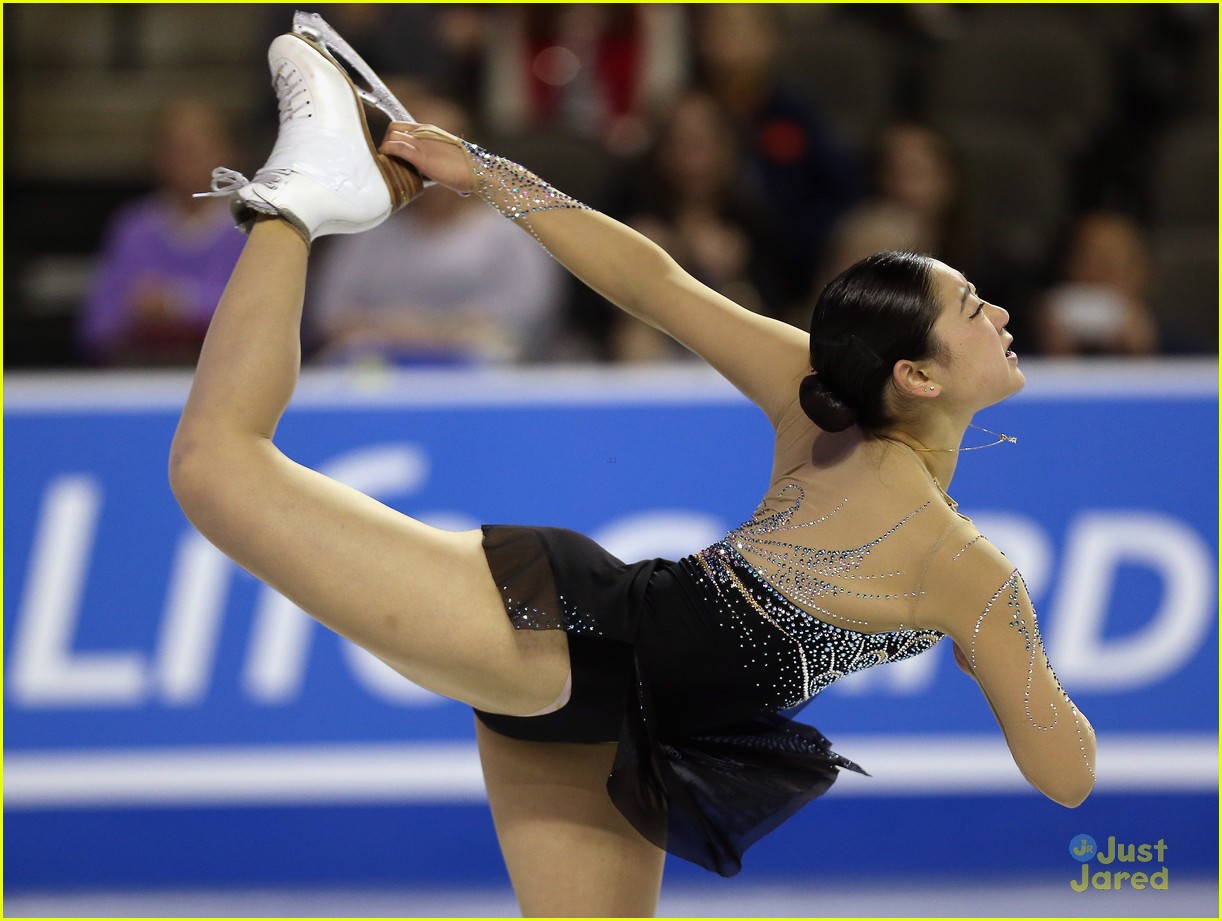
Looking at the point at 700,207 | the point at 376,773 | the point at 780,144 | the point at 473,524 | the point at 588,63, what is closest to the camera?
the point at 376,773

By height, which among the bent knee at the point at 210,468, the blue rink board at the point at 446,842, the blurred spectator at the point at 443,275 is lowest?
the blue rink board at the point at 446,842

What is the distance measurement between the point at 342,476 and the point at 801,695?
1.75 m

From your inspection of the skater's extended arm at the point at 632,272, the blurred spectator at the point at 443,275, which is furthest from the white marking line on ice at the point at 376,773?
the skater's extended arm at the point at 632,272

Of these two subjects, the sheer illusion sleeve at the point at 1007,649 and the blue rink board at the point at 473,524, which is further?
the blue rink board at the point at 473,524

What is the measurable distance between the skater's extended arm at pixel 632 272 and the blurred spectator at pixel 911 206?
2.13 metres

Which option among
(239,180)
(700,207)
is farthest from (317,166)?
(700,207)

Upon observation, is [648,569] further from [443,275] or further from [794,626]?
[443,275]

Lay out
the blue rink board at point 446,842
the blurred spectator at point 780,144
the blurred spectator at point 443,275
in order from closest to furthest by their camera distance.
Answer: the blue rink board at point 446,842 → the blurred spectator at point 443,275 → the blurred spectator at point 780,144

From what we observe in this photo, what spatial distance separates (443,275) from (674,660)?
8.09ft

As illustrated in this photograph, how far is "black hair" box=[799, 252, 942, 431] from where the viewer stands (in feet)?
6.66

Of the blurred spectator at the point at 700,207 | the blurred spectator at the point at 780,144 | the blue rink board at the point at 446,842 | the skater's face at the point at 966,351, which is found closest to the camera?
the skater's face at the point at 966,351

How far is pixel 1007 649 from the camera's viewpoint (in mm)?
1950

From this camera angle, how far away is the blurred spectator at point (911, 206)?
174 inches

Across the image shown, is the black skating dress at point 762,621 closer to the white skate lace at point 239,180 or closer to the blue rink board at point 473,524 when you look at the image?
the white skate lace at point 239,180
